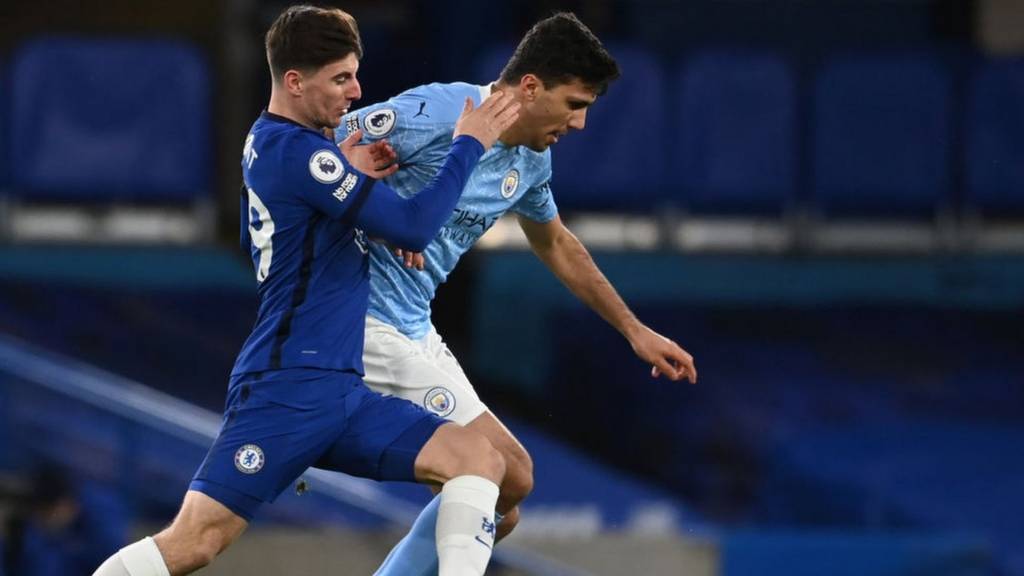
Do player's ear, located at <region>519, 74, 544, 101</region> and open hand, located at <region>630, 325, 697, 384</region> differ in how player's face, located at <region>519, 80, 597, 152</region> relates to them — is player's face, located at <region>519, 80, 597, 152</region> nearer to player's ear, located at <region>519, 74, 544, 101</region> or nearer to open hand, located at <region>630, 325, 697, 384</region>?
player's ear, located at <region>519, 74, 544, 101</region>

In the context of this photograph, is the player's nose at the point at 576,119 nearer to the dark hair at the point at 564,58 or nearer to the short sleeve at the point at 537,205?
the dark hair at the point at 564,58

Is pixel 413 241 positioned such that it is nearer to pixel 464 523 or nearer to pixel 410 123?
pixel 410 123

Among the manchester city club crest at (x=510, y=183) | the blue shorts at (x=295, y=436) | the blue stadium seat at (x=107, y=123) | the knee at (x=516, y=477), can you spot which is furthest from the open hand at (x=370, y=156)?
the blue stadium seat at (x=107, y=123)

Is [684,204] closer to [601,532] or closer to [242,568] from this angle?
[601,532]

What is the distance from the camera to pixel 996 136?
32.1ft

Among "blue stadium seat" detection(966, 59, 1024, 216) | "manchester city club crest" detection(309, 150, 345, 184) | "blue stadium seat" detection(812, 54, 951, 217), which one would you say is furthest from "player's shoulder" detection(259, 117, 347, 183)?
"blue stadium seat" detection(966, 59, 1024, 216)

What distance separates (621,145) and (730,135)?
0.54 meters

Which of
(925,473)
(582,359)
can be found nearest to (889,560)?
(925,473)

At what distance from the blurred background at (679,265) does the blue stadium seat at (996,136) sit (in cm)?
1

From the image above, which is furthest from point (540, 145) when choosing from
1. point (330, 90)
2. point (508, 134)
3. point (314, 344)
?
point (314, 344)

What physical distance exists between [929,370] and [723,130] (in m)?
2.06

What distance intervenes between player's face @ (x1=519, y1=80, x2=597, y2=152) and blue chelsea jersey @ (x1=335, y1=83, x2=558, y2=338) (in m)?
0.14

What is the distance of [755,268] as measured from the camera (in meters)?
9.97

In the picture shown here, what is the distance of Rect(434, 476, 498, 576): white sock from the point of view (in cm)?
419
